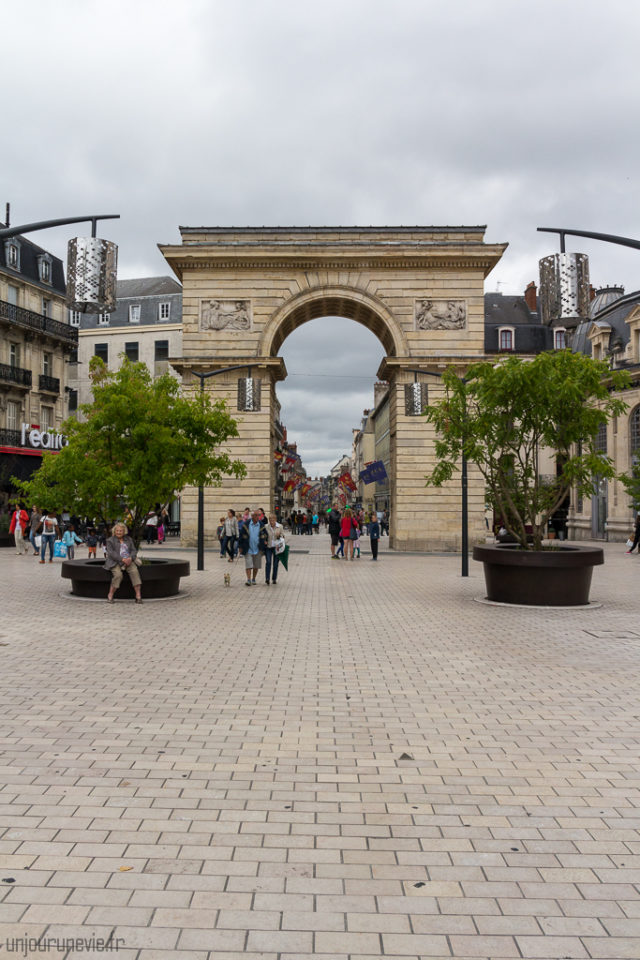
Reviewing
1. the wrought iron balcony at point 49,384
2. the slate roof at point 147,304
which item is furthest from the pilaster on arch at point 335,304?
the slate roof at point 147,304

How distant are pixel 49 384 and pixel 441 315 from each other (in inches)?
890

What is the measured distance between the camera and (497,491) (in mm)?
15695

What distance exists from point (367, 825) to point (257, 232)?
30.3 meters

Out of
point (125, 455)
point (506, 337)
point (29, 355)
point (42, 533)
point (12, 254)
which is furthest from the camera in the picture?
point (506, 337)

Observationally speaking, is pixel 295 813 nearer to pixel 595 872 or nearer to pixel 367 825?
pixel 367 825

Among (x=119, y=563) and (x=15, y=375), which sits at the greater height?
(x=15, y=375)

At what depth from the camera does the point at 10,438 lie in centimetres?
3850

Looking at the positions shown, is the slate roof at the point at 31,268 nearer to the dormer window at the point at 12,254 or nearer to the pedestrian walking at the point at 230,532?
the dormer window at the point at 12,254

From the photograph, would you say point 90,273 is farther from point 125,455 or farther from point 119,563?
point 125,455

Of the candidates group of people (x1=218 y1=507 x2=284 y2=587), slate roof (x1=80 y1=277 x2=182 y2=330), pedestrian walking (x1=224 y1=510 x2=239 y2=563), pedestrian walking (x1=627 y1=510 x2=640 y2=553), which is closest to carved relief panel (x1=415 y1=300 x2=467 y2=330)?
pedestrian walking (x1=627 y1=510 x2=640 y2=553)

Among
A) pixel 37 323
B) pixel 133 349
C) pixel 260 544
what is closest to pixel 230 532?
pixel 260 544

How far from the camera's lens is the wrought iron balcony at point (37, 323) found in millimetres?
38969

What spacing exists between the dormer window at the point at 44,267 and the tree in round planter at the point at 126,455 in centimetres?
2997

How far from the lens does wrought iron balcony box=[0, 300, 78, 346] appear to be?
1534 inches
